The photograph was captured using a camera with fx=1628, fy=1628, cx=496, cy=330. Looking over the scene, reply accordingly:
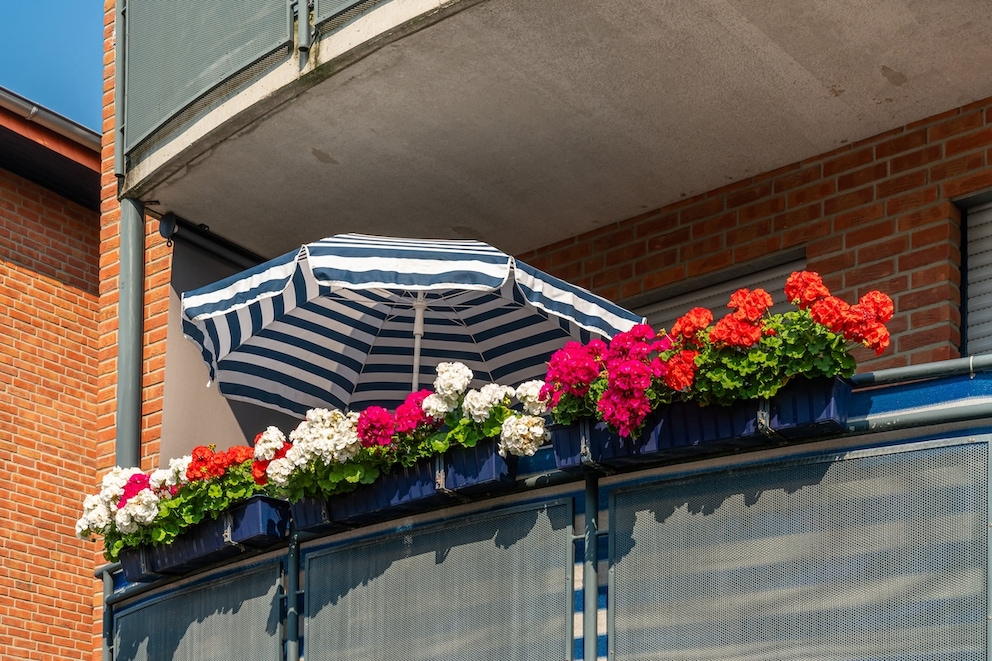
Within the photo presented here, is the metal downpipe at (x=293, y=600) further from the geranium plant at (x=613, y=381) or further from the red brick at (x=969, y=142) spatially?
the red brick at (x=969, y=142)

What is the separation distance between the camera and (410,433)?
8305 millimetres

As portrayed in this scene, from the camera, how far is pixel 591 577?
7.59 meters

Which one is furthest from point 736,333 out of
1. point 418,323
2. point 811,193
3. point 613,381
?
point 811,193

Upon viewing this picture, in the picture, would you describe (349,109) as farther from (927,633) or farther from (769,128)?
(927,633)

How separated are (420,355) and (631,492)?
3145 millimetres

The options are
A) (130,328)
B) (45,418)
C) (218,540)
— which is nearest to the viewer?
(218,540)

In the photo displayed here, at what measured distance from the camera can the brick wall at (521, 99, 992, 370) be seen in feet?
30.5

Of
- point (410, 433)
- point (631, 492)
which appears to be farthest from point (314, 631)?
point (631, 492)

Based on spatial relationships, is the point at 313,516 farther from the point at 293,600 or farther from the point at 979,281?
the point at 979,281

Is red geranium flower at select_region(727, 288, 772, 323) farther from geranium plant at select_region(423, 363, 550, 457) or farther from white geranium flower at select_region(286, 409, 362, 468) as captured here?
white geranium flower at select_region(286, 409, 362, 468)

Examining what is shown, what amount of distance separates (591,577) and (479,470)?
2.66ft

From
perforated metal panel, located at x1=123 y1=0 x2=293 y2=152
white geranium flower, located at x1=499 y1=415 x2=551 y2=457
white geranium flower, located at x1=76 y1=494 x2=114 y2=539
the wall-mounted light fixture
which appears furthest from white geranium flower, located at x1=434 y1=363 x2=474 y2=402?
the wall-mounted light fixture

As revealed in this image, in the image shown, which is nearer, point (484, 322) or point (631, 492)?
point (631, 492)

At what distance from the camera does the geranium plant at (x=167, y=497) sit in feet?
29.8
